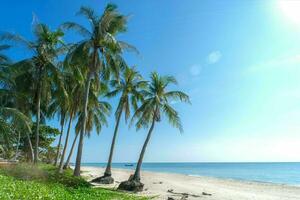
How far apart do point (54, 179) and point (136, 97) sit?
38.3 feet

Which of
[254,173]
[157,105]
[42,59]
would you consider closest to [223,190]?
[157,105]

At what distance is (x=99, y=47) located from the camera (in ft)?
70.3

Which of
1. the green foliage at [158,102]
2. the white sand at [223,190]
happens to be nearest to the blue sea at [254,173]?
the white sand at [223,190]

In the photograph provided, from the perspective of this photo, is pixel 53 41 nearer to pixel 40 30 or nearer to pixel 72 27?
pixel 40 30

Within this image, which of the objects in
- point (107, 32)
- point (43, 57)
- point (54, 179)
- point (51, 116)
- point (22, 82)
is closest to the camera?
point (54, 179)

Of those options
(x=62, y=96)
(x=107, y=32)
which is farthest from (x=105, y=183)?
(x=107, y=32)

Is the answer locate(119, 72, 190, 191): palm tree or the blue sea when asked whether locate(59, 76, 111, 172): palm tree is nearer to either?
locate(119, 72, 190, 191): palm tree

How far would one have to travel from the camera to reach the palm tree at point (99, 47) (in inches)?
820

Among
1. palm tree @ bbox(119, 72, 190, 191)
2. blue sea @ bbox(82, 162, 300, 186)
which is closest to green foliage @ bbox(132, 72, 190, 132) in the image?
palm tree @ bbox(119, 72, 190, 191)

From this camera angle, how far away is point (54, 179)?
17.1 meters

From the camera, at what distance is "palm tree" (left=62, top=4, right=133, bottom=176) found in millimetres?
20828

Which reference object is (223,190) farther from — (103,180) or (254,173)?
(254,173)

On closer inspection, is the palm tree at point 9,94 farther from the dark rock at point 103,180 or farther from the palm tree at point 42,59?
the dark rock at point 103,180

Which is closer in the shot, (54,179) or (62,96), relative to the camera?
(54,179)
